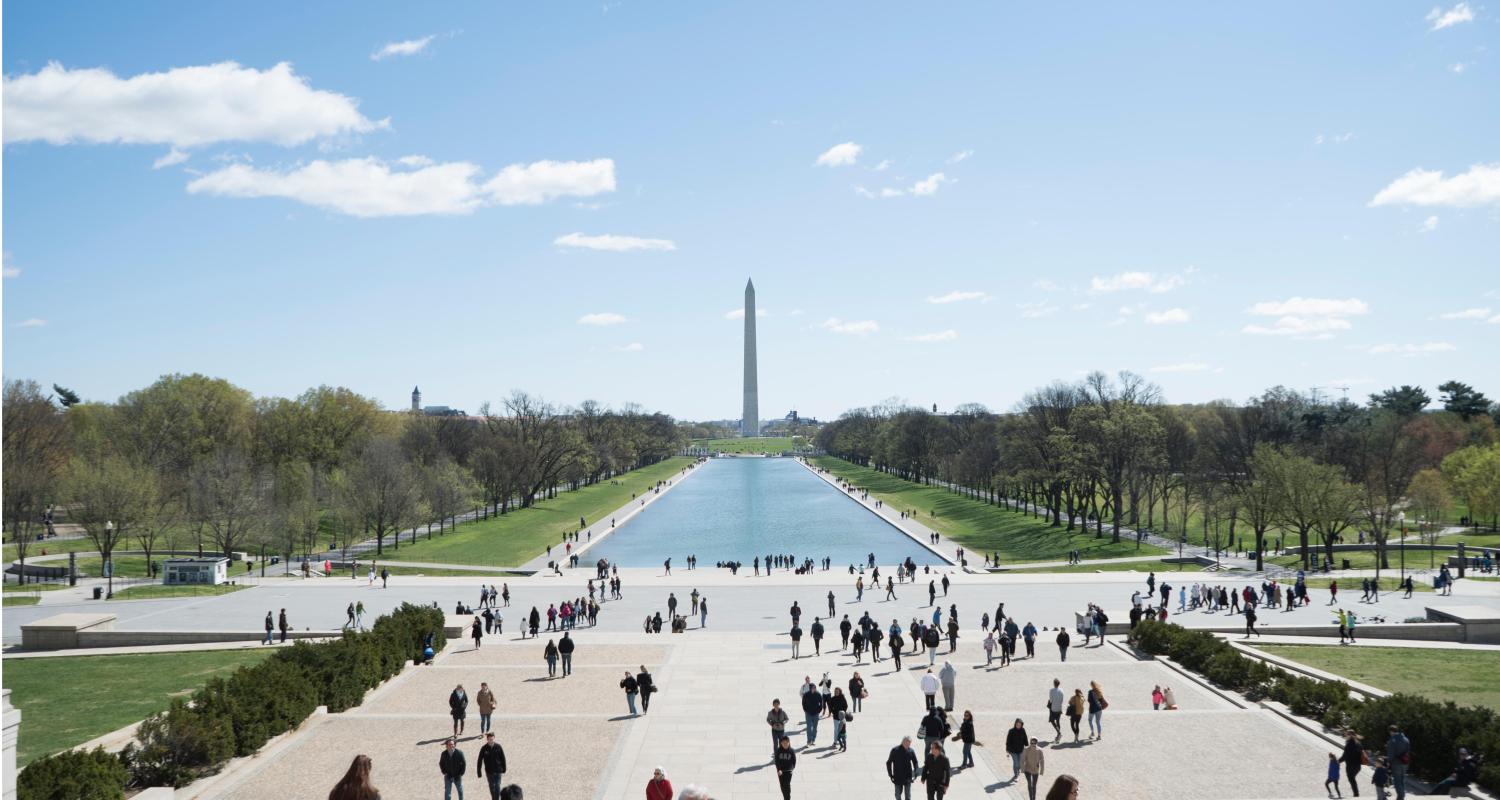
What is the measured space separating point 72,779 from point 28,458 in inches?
2437

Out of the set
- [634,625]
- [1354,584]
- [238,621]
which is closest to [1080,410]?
[1354,584]

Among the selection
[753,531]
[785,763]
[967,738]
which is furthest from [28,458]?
[967,738]

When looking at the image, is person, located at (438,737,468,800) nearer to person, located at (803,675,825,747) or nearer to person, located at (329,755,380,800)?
person, located at (803,675,825,747)

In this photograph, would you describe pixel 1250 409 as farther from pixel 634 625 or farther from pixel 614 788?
pixel 614 788

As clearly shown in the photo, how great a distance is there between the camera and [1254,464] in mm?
56062

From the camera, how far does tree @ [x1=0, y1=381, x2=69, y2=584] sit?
179ft

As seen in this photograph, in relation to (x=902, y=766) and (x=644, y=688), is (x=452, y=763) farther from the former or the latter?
(x=902, y=766)

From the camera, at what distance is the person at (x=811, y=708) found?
19.4 m

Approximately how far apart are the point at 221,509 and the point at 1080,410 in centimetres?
5738

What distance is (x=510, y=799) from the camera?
34.2 ft

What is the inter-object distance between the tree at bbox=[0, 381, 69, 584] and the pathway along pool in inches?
1273

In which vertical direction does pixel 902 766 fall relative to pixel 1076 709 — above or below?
above

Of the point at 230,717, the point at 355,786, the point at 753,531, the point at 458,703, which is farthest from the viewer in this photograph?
the point at 753,531

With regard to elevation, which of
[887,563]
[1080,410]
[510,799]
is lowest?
[887,563]
